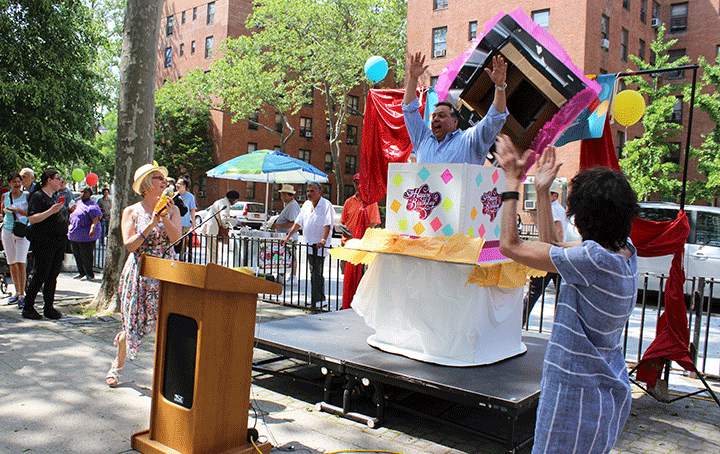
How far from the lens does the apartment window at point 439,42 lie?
115 feet

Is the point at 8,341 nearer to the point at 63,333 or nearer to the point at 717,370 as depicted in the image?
the point at 63,333

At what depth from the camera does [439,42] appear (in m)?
35.3

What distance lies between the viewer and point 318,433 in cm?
419

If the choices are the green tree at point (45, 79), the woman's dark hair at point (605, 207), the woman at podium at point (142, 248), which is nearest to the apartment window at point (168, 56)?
the green tree at point (45, 79)

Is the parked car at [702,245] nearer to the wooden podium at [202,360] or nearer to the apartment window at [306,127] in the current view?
the wooden podium at [202,360]

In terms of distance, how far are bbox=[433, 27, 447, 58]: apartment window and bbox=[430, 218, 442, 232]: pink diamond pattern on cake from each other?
1278 inches

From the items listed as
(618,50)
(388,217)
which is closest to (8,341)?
(388,217)

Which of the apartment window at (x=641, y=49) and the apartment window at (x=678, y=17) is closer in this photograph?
the apartment window at (x=641, y=49)

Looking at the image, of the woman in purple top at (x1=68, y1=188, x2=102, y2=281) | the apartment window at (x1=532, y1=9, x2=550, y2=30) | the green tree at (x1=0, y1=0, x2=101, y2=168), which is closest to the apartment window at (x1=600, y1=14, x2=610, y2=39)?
the apartment window at (x1=532, y1=9, x2=550, y2=30)

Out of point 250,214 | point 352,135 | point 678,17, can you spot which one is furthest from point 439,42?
point 678,17

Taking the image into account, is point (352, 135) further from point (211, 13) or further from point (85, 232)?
point (85, 232)

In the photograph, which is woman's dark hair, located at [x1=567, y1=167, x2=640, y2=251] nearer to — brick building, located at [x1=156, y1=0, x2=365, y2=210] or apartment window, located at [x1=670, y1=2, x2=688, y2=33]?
brick building, located at [x1=156, y1=0, x2=365, y2=210]

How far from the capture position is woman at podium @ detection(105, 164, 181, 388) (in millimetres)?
4648

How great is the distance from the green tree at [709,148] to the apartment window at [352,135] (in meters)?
28.4
